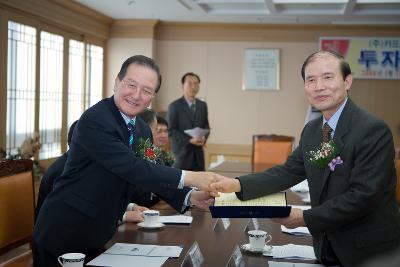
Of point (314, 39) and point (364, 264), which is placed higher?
point (314, 39)

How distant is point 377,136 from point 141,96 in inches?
34.7

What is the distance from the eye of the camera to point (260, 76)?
334 inches

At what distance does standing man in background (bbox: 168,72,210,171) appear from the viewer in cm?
598

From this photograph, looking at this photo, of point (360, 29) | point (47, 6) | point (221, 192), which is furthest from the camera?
point (360, 29)

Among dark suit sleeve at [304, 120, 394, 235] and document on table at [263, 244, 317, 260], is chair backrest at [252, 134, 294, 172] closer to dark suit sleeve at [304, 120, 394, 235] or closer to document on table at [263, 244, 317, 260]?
document on table at [263, 244, 317, 260]

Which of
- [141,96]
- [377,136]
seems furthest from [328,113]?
[141,96]

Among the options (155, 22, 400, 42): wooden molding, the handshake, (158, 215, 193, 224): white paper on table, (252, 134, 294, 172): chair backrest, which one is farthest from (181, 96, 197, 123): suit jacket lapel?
the handshake

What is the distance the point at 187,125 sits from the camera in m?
6.15

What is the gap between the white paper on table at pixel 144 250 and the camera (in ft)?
6.64

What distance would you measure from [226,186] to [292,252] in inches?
14.5

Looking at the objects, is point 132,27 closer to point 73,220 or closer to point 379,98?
point 379,98

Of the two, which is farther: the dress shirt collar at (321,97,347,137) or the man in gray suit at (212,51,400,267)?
the dress shirt collar at (321,97,347,137)

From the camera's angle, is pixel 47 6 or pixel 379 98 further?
pixel 379 98

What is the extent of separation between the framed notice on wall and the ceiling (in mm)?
562
